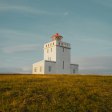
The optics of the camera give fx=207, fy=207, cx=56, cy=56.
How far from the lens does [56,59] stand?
184ft

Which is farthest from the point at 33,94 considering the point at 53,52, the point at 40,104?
the point at 53,52

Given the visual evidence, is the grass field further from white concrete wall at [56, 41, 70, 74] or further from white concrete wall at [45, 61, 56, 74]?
white concrete wall at [56, 41, 70, 74]

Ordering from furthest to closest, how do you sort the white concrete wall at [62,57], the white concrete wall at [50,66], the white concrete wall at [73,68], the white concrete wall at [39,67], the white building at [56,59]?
the white concrete wall at [73,68], the white concrete wall at [62,57], the white building at [56,59], the white concrete wall at [50,66], the white concrete wall at [39,67]

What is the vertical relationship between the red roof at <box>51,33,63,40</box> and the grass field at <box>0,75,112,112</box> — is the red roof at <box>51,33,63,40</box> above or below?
above

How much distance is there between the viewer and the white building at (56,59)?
5403 cm

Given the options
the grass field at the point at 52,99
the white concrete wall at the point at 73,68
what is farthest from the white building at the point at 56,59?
the grass field at the point at 52,99

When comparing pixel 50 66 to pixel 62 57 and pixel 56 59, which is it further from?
pixel 62 57

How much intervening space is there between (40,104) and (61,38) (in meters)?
48.6

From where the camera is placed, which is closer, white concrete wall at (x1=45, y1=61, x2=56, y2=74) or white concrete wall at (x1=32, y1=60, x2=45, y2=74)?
white concrete wall at (x1=32, y1=60, x2=45, y2=74)

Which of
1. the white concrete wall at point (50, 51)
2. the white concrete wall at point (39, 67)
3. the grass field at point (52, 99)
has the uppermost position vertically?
the white concrete wall at point (50, 51)

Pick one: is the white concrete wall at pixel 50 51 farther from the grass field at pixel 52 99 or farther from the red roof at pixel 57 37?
the grass field at pixel 52 99

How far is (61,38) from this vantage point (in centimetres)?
5891

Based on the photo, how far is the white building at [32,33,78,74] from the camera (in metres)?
54.0

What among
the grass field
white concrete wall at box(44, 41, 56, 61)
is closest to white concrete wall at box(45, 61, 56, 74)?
white concrete wall at box(44, 41, 56, 61)
